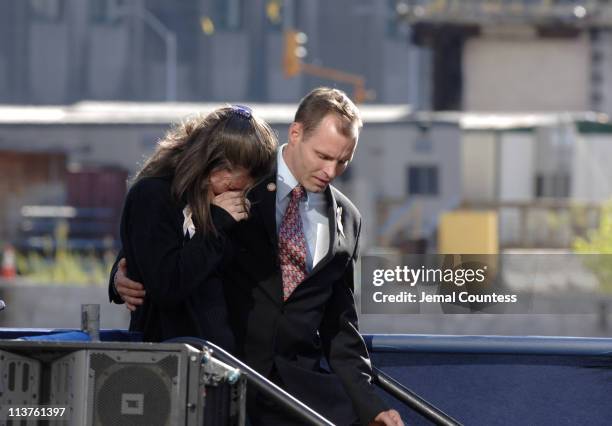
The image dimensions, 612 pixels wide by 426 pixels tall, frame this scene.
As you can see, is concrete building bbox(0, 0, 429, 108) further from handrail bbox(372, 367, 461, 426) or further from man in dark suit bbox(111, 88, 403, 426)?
man in dark suit bbox(111, 88, 403, 426)

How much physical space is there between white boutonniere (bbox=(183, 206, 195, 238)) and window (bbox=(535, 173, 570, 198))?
33211 millimetres

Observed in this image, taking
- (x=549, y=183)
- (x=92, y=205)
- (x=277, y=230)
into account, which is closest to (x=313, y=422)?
(x=277, y=230)

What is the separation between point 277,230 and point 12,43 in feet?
214

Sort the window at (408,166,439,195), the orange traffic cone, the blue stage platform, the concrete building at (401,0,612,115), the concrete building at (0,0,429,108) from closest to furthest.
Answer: the blue stage platform < the orange traffic cone < the window at (408,166,439,195) < the concrete building at (401,0,612,115) < the concrete building at (0,0,429,108)

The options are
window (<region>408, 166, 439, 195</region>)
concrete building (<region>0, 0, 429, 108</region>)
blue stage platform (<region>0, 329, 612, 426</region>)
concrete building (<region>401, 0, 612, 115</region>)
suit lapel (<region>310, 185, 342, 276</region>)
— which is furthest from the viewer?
concrete building (<region>0, 0, 429, 108</region>)

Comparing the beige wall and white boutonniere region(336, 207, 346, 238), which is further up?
the beige wall

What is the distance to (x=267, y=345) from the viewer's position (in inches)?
193

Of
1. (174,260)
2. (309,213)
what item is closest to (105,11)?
(309,213)

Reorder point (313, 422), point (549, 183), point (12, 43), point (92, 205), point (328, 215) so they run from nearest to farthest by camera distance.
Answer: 1. point (313, 422)
2. point (328, 215)
3. point (92, 205)
4. point (549, 183)
5. point (12, 43)

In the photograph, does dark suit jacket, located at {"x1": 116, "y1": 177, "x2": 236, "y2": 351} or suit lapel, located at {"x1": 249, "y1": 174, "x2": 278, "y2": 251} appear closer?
dark suit jacket, located at {"x1": 116, "y1": 177, "x2": 236, "y2": 351}

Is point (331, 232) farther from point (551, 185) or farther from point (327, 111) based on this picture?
point (551, 185)

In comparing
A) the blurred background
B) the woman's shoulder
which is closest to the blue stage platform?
the blurred background

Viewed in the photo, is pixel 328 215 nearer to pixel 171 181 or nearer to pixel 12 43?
pixel 171 181

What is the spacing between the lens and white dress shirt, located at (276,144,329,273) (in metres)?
4.95
